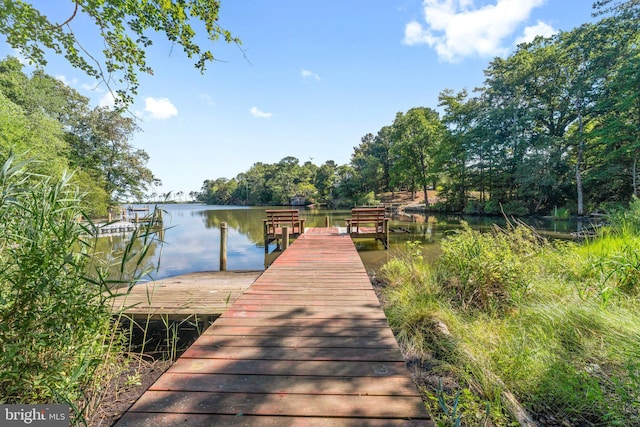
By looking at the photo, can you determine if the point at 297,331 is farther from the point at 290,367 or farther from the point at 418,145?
the point at 418,145

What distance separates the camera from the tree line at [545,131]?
1552 centimetres

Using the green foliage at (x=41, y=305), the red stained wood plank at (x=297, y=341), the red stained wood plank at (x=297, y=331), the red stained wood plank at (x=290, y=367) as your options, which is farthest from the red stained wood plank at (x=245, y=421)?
the red stained wood plank at (x=297, y=331)

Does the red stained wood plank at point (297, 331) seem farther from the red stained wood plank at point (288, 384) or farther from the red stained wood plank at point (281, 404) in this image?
the red stained wood plank at point (281, 404)

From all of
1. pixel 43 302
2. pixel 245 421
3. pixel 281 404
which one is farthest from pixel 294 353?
pixel 43 302

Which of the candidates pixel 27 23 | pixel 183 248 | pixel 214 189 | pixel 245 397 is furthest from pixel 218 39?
pixel 214 189

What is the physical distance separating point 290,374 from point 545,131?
97.6ft

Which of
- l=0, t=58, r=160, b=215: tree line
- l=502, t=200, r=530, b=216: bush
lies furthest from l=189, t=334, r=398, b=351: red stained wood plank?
l=502, t=200, r=530, b=216: bush

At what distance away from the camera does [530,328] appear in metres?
2.93

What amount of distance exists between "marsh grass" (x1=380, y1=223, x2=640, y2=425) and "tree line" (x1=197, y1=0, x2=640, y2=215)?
12.9m

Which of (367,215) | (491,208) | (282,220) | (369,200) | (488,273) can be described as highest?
(369,200)

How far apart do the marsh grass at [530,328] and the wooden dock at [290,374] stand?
16.0 inches

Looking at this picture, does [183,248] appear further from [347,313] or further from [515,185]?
[515,185]

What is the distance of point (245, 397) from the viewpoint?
5.00 ft

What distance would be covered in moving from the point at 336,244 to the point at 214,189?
93305 mm
